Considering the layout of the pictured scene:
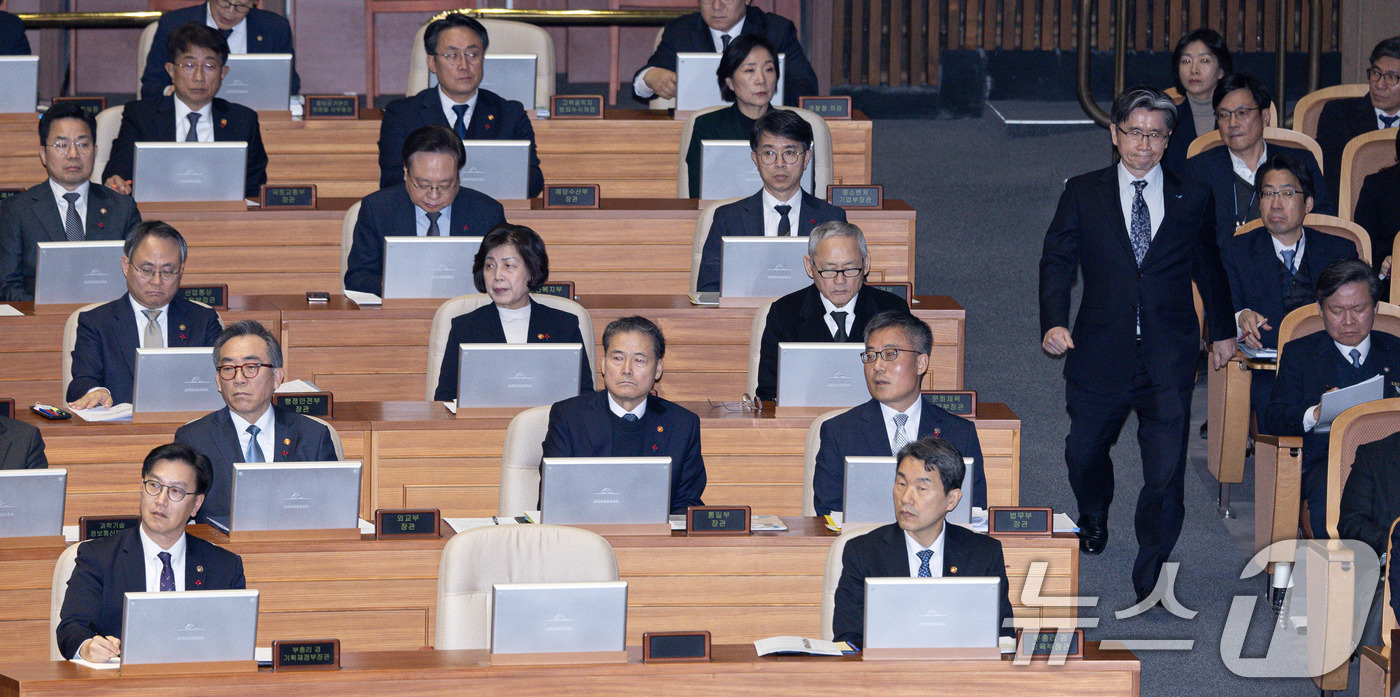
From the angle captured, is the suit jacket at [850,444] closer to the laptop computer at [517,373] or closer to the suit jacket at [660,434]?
the suit jacket at [660,434]

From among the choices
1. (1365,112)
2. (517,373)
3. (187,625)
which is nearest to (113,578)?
(187,625)

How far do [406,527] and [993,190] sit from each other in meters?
4.50

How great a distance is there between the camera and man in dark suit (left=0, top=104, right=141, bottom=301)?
5367mm

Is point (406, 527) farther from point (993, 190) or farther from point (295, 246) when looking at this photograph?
point (993, 190)

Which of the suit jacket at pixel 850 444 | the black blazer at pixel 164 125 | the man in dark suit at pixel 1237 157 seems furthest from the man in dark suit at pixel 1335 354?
the black blazer at pixel 164 125

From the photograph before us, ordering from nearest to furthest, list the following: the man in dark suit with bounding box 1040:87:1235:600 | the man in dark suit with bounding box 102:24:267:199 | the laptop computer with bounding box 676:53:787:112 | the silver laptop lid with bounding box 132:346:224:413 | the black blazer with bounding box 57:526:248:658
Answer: the black blazer with bounding box 57:526:248:658 < the silver laptop lid with bounding box 132:346:224:413 < the man in dark suit with bounding box 1040:87:1235:600 < the man in dark suit with bounding box 102:24:267:199 < the laptop computer with bounding box 676:53:787:112

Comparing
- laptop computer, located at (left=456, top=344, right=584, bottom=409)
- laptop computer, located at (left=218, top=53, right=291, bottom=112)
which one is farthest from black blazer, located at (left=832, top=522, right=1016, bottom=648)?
laptop computer, located at (left=218, top=53, right=291, bottom=112)

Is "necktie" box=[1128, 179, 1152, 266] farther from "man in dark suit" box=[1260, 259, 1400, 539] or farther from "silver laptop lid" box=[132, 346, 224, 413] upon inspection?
"silver laptop lid" box=[132, 346, 224, 413]

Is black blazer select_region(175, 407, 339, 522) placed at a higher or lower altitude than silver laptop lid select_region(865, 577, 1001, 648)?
higher

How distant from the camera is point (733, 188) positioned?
18.9ft

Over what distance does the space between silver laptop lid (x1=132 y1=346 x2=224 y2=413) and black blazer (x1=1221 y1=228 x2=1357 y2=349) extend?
3.14 meters

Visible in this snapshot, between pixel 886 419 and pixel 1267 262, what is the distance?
1.98m

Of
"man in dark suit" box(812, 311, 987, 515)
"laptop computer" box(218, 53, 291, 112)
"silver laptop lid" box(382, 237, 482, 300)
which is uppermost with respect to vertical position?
"laptop computer" box(218, 53, 291, 112)

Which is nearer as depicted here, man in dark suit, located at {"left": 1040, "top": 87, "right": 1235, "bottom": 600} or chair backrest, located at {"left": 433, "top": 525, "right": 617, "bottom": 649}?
chair backrest, located at {"left": 433, "top": 525, "right": 617, "bottom": 649}
